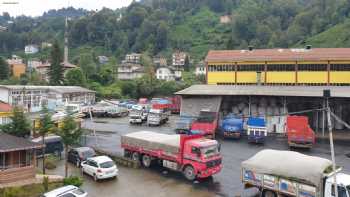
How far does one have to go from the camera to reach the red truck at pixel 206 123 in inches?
1316

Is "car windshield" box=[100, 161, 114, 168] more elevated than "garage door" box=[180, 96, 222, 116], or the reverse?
"garage door" box=[180, 96, 222, 116]

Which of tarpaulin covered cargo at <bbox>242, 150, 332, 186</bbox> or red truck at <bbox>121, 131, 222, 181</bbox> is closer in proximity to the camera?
tarpaulin covered cargo at <bbox>242, 150, 332, 186</bbox>

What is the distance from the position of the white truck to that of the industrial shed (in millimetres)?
19533

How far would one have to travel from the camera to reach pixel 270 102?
3888cm

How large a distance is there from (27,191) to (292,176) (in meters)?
13.7

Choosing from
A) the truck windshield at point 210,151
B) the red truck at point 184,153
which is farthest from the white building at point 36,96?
the truck windshield at point 210,151

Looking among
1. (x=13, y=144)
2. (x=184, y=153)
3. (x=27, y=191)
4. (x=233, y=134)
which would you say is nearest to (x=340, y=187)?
(x=184, y=153)

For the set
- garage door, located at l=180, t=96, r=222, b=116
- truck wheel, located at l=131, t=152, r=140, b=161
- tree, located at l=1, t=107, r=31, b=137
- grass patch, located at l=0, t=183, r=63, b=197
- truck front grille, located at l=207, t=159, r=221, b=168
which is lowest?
grass patch, located at l=0, t=183, r=63, b=197

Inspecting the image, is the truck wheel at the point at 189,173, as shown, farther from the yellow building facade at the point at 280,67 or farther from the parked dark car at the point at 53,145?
the yellow building facade at the point at 280,67

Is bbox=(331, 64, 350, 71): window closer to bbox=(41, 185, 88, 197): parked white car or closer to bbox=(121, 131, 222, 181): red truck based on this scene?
bbox=(121, 131, 222, 181): red truck

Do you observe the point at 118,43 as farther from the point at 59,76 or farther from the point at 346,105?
the point at 346,105

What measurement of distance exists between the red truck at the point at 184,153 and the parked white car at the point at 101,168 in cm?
296

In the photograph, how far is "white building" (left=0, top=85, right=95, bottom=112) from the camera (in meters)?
42.6

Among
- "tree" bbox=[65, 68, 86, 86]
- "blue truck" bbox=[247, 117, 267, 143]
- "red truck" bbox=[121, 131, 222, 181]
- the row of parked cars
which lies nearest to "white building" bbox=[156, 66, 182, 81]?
"tree" bbox=[65, 68, 86, 86]
